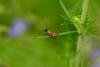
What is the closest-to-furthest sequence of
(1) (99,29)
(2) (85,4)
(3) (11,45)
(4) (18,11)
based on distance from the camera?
(2) (85,4)
(1) (99,29)
(3) (11,45)
(4) (18,11)

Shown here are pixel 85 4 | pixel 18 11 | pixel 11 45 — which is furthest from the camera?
pixel 18 11

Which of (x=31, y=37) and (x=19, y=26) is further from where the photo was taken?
(x=19, y=26)

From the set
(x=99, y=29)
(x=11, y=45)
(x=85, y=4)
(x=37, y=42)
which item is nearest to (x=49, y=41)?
(x=37, y=42)

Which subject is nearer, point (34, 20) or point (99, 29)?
point (99, 29)

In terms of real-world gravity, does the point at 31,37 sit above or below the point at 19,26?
below

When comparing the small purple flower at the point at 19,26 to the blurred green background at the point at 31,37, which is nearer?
the blurred green background at the point at 31,37

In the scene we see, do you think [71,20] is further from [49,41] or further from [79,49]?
[49,41]

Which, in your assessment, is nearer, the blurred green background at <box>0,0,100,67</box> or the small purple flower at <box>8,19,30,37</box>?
the blurred green background at <box>0,0,100,67</box>

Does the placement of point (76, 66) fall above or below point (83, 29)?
below

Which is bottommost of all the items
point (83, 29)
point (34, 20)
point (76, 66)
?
point (76, 66)
